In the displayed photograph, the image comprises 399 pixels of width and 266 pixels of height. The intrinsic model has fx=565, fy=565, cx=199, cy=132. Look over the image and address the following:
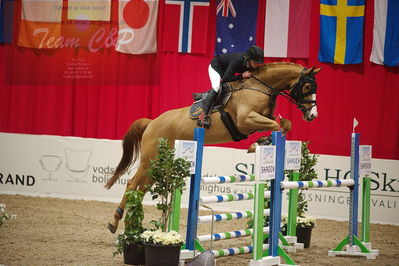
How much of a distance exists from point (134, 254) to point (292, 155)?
5.29 feet

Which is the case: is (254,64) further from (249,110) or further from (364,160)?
(364,160)

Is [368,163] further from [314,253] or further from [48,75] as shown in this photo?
[48,75]

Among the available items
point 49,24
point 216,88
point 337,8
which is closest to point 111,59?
point 49,24

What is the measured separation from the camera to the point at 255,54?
5496 millimetres

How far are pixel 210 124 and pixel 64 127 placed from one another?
5.80 meters

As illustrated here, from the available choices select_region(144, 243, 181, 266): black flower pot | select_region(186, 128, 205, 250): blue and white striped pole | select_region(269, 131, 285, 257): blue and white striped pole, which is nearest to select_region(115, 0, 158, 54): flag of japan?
select_region(186, 128, 205, 250): blue and white striped pole

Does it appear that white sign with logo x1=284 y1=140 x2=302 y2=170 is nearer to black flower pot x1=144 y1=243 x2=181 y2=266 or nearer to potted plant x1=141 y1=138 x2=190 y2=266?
potted plant x1=141 y1=138 x2=190 y2=266

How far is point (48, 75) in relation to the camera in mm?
10820

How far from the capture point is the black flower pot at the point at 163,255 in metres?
4.24

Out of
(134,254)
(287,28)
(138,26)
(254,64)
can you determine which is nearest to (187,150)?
(134,254)

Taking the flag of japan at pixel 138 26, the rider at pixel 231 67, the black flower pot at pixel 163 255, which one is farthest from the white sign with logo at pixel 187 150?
the flag of japan at pixel 138 26

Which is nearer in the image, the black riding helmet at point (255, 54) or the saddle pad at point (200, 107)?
the black riding helmet at point (255, 54)

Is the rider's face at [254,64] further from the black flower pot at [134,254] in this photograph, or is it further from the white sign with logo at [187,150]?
the black flower pot at [134,254]

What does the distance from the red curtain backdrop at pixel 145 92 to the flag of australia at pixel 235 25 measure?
24 cm
